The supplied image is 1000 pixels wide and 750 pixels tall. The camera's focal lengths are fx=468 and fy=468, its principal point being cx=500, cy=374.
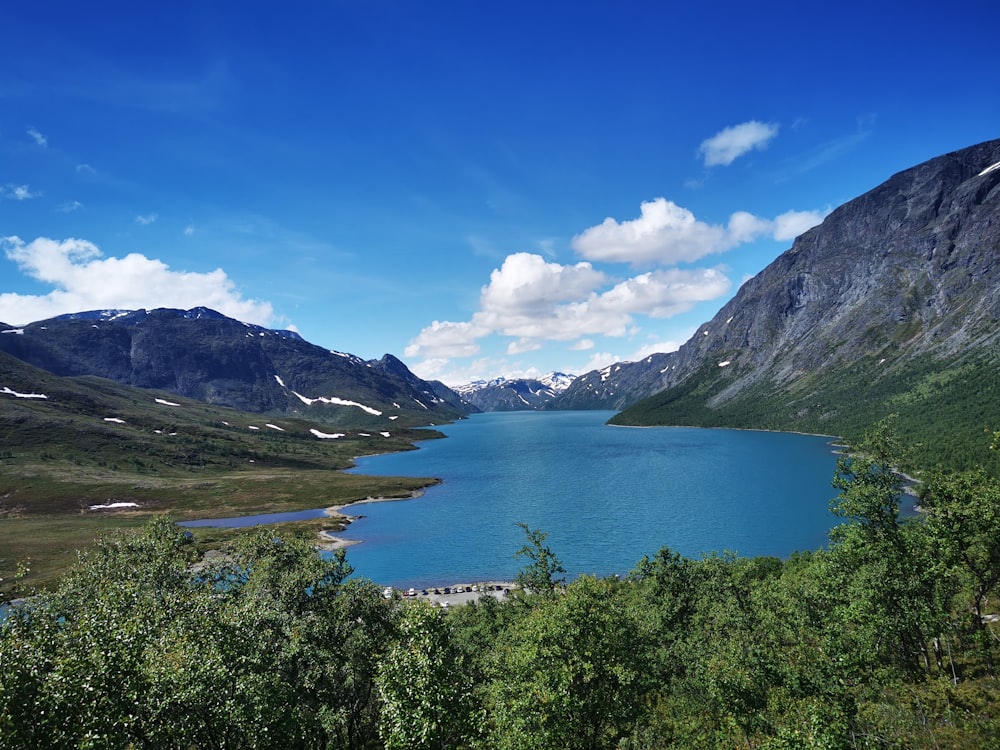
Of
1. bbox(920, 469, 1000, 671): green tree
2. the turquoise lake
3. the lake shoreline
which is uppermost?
bbox(920, 469, 1000, 671): green tree

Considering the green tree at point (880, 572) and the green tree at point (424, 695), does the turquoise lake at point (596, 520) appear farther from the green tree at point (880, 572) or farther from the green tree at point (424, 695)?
the green tree at point (424, 695)

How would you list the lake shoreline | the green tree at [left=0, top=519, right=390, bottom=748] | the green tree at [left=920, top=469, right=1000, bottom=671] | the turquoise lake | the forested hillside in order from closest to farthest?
the green tree at [left=0, top=519, right=390, bottom=748], the forested hillside, the green tree at [left=920, top=469, right=1000, bottom=671], the turquoise lake, the lake shoreline

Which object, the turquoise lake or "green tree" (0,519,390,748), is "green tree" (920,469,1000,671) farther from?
"green tree" (0,519,390,748)

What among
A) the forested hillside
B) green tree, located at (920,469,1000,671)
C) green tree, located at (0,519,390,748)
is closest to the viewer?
green tree, located at (0,519,390,748)

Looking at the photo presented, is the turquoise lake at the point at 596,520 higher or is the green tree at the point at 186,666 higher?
the green tree at the point at 186,666

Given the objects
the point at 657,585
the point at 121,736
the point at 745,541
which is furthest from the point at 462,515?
the point at 121,736

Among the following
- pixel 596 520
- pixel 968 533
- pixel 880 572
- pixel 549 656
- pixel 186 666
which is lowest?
pixel 596 520

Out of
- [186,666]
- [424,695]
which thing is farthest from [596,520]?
[186,666]

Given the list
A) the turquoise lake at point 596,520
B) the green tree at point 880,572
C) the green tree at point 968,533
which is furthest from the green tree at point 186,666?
the turquoise lake at point 596,520

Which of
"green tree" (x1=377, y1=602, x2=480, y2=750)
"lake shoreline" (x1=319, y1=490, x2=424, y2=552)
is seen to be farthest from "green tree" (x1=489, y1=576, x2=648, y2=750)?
"lake shoreline" (x1=319, y1=490, x2=424, y2=552)

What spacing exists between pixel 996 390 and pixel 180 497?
30748 cm

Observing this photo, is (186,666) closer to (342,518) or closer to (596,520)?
(596,520)

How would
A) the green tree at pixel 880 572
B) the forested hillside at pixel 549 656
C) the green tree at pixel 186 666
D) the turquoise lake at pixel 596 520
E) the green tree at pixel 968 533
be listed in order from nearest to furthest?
1. the green tree at pixel 186 666
2. the forested hillside at pixel 549 656
3. the green tree at pixel 880 572
4. the green tree at pixel 968 533
5. the turquoise lake at pixel 596 520

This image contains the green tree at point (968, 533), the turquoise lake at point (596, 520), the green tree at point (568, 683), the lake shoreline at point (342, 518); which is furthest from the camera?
the lake shoreline at point (342, 518)
